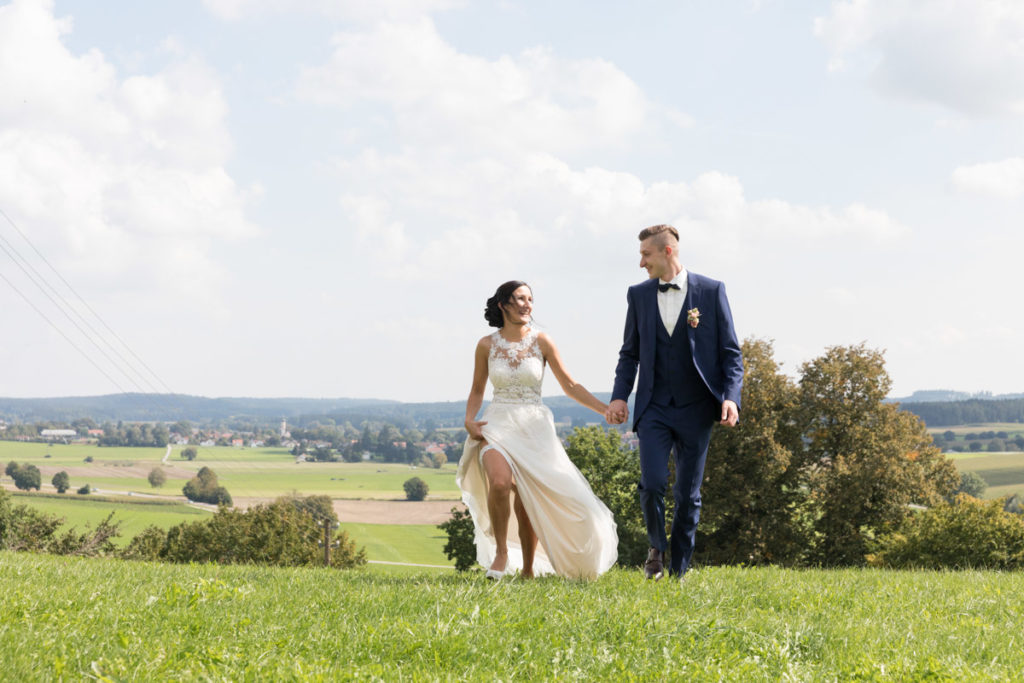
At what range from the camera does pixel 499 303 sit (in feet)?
28.3

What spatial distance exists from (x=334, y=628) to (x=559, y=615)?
4.59 ft

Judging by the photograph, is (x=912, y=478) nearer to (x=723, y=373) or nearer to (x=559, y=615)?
(x=723, y=373)

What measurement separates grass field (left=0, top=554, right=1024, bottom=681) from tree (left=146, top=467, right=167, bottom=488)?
158675 mm

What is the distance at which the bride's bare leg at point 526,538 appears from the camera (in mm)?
8375

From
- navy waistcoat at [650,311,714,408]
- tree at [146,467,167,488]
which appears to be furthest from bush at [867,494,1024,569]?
tree at [146,467,167,488]

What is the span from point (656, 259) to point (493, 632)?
159 inches

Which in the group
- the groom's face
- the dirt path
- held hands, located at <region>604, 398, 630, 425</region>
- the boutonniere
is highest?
the groom's face

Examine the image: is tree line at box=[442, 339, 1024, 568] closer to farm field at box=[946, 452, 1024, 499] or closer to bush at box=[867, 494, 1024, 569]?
bush at box=[867, 494, 1024, 569]

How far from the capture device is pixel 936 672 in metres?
4.69

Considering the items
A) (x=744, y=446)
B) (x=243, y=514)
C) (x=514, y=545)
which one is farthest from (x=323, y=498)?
(x=514, y=545)

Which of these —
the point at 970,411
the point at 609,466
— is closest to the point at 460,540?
the point at 609,466

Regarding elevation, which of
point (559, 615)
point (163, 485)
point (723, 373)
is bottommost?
point (163, 485)

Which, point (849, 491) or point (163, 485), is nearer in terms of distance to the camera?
point (849, 491)

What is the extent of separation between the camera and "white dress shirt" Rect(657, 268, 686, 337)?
785 centimetres
